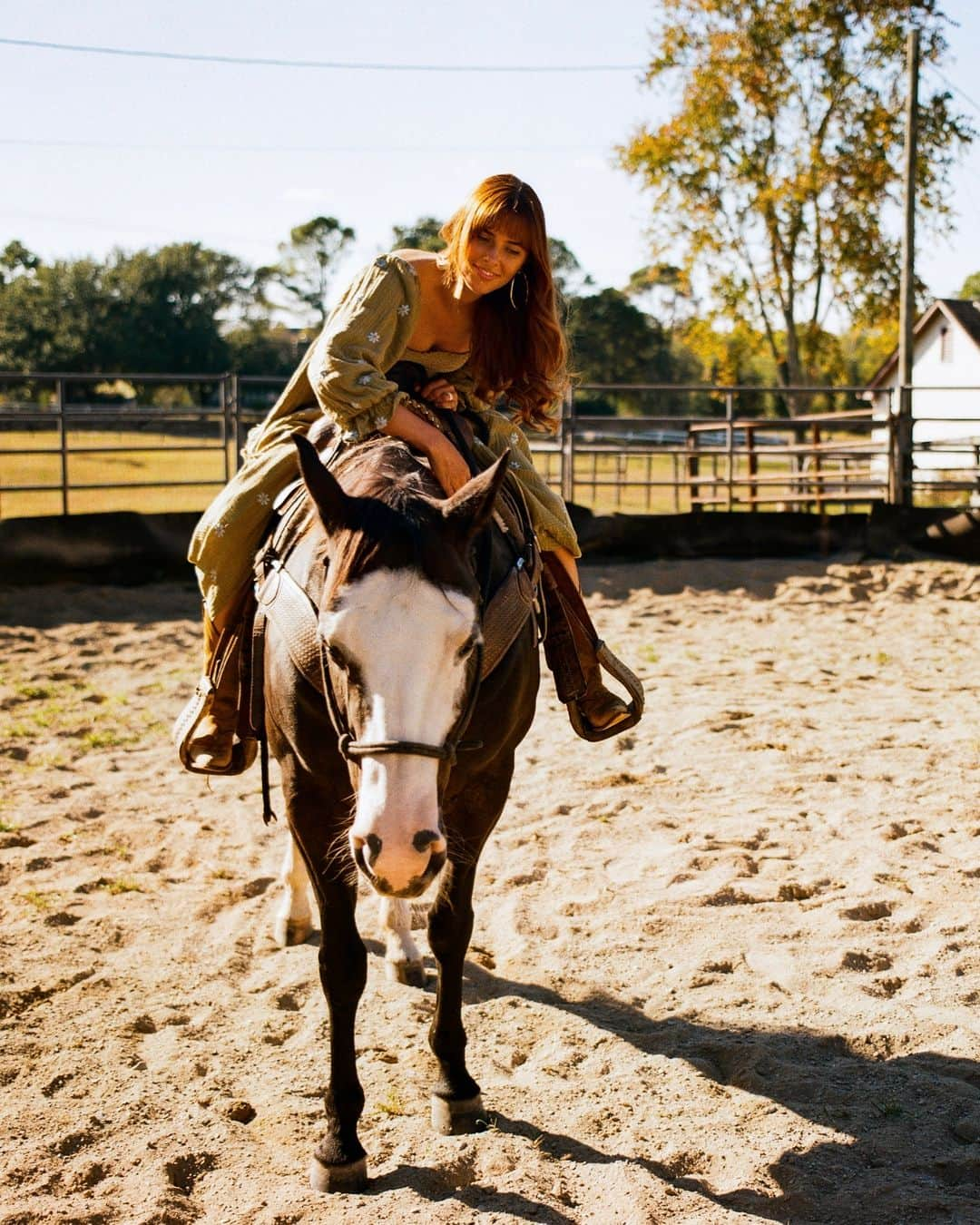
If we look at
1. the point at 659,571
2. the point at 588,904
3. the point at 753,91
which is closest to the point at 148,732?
the point at 588,904

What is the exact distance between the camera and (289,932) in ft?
12.3

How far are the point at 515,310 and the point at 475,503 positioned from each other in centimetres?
103

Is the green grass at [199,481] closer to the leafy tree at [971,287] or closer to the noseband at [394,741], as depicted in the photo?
the noseband at [394,741]

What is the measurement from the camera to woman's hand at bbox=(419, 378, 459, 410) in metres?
2.91

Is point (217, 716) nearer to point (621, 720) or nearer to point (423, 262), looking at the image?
point (621, 720)

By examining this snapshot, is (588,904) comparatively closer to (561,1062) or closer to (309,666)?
(561,1062)

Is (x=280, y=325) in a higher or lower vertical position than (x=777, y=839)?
higher

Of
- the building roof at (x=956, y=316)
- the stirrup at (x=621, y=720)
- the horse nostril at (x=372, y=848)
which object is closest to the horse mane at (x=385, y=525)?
the horse nostril at (x=372, y=848)

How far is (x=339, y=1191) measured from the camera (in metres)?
2.49

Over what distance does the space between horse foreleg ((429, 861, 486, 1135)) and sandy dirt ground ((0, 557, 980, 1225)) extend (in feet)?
0.19

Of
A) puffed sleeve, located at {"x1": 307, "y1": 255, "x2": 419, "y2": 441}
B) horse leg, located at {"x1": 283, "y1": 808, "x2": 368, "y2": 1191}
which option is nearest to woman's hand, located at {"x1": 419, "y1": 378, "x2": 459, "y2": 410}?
puffed sleeve, located at {"x1": 307, "y1": 255, "x2": 419, "y2": 441}

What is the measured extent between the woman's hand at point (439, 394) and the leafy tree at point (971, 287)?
9206 centimetres

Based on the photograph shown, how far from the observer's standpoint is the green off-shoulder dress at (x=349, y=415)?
2623 millimetres

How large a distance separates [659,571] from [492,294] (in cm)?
797
